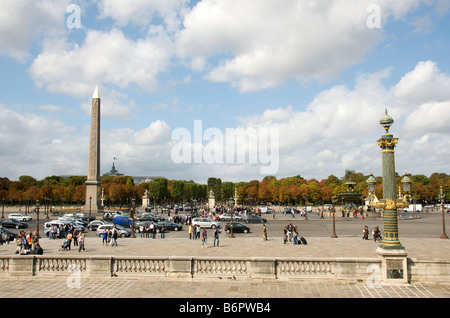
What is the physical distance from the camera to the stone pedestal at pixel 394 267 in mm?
12586

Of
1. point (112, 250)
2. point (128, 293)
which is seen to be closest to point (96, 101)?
point (112, 250)

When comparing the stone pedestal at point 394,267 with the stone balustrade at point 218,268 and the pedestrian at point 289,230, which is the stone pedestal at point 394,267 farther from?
the pedestrian at point 289,230

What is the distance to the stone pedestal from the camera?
12586 mm

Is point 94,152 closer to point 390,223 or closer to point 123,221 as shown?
point 123,221

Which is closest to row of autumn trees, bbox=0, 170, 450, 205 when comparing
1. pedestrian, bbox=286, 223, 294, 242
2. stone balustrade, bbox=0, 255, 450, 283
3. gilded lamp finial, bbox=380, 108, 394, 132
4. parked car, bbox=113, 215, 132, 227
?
parked car, bbox=113, 215, 132, 227

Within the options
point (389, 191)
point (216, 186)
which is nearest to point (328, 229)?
point (389, 191)

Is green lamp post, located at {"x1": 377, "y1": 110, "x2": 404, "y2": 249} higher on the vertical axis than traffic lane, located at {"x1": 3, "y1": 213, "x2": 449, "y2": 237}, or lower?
higher

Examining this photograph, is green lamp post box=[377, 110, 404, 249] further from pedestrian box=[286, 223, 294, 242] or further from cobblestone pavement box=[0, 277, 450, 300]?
pedestrian box=[286, 223, 294, 242]

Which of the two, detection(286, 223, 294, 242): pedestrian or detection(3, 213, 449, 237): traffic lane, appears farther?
detection(3, 213, 449, 237): traffic lane

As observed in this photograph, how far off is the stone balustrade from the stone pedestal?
234 millimetres

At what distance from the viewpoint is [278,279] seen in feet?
42.4
